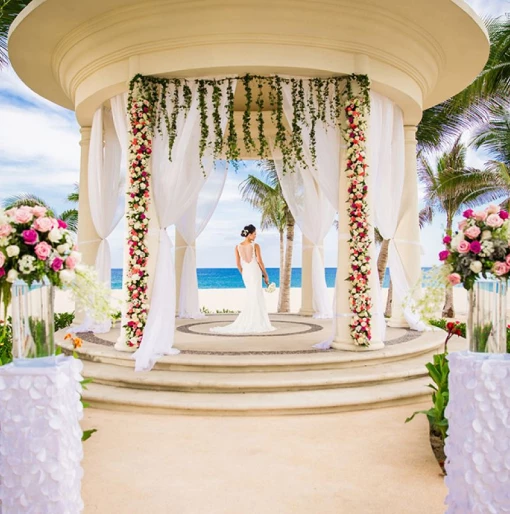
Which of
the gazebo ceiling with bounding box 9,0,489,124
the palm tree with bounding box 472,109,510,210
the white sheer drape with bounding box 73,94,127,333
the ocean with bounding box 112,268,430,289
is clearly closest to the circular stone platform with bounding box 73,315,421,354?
the white sheer drape with bounding box 73,94,127,333

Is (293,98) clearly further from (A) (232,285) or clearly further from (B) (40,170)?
(A) (232,285)

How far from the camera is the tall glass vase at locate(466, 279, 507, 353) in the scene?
326 centimetres

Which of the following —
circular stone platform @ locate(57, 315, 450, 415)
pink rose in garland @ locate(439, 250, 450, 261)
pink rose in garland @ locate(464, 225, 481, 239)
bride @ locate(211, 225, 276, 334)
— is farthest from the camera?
bride @ locate(211, 225, 276, 334)

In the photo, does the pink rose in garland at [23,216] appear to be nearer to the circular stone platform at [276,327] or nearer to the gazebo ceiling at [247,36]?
the gazebo ceiling at [247,36]

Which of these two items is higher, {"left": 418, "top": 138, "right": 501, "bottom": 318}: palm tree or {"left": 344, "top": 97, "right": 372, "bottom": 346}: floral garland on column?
{"left": 418, "top": 138, "right": 501, "bottom": 318}: palm tree

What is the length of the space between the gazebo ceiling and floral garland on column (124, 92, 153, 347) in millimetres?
672

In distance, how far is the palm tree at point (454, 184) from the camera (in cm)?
1869

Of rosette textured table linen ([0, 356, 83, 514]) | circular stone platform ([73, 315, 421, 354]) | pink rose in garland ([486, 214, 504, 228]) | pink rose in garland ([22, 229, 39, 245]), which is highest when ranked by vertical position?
pink rose in garland ([486, 214, 504, 228])

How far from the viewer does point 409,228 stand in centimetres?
1068

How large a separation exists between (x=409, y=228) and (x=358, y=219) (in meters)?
3.15

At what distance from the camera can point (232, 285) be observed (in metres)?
65.3

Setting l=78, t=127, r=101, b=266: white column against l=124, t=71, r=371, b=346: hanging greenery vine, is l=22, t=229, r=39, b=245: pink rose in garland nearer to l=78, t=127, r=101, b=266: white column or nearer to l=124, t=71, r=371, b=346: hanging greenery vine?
l=124, t=71, r=371, b=346: hanging greenery vine

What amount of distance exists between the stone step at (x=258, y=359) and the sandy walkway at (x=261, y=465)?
1.14 metres

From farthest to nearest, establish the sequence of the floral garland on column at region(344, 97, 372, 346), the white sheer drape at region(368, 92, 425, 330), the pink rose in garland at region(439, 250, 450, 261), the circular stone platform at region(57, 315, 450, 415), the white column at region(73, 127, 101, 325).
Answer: the white column at region(73, 127, 101, 325) → the white sheer drape at region(368, 92, 425, 330) → the floral garland on column at region(344, 97, 372, 346) → the circular stone platform at region(57, 315, 450, 415) → the pink rose in garland at region(439, 250, 450, 261)
